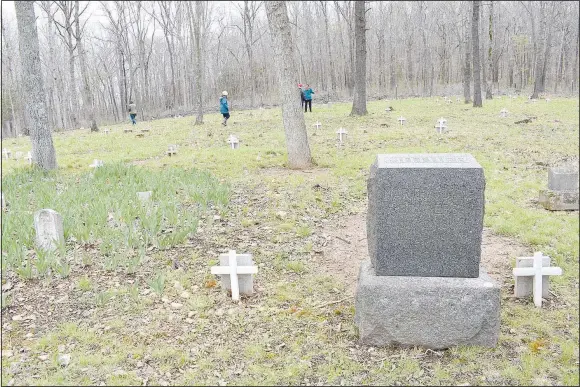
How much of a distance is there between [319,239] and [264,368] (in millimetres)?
2866

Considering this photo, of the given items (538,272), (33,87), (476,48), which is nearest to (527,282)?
(538,272)

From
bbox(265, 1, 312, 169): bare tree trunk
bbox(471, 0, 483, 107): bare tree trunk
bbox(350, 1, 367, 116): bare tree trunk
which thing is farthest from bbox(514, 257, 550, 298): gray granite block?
bbox(471, 0, 483, 107): bare tree trunk

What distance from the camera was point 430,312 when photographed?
3732 millimetres

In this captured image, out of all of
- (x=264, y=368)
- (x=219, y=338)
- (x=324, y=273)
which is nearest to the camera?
(x=264, y=368)

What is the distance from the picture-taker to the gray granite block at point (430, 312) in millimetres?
3676

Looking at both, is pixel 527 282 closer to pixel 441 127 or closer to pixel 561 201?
pixel 561 201

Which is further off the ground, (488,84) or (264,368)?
(488,84)

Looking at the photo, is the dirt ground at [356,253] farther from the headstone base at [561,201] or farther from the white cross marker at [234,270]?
the headstone base at [561,201]

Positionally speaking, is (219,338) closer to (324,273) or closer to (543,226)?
(324,273)

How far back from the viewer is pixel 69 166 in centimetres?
1112

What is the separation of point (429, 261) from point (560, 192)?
A: 155 inches

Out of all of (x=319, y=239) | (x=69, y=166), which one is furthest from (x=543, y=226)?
(x=69, y=166)

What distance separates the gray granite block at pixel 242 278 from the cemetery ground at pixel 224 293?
11 centimetres

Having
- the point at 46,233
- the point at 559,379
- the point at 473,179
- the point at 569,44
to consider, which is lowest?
the point at 559,379
